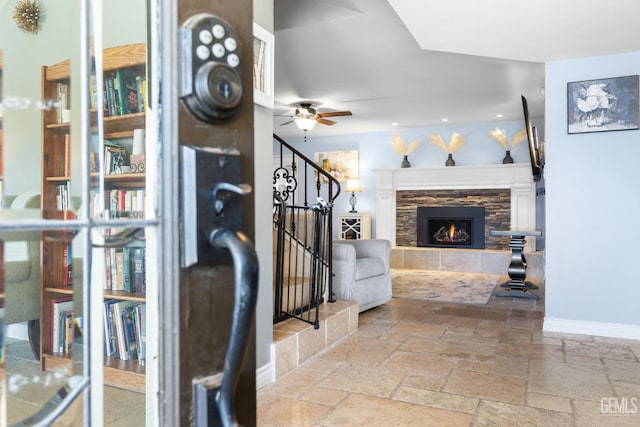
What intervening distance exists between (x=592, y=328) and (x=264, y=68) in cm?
324

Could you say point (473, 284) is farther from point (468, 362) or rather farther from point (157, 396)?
point (157, 396)

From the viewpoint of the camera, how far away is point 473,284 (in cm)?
609

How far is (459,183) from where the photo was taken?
25.5ft

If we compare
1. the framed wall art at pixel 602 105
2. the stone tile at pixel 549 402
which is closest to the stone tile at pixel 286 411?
the stone tile at pixel 549 402

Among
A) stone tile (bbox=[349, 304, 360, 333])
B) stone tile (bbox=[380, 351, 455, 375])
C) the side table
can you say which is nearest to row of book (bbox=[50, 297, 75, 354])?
→ stone tile (bbox=[380, 351, 455, 375])

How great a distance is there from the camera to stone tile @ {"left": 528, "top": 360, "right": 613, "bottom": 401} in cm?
238

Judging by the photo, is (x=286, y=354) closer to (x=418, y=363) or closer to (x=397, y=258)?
(x=418, y=363)

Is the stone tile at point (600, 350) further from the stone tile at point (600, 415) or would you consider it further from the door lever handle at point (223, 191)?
the door lever handle at point (223, 191)

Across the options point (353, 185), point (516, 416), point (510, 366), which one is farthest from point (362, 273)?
point (353, 185)

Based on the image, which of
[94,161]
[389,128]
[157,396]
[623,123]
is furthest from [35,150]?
[389,128]

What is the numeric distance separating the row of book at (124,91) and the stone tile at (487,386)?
2308mm

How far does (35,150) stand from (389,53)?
4.23 metres

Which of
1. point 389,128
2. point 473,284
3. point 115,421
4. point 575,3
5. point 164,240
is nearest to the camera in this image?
point 164,240

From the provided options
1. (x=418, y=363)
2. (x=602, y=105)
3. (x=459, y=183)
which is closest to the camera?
(x=418, y=363)
